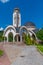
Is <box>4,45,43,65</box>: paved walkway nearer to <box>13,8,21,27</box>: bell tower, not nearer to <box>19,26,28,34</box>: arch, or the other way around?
<box>19,26,28,34</box>: arch

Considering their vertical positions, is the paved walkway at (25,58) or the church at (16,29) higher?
the church at (16,29)

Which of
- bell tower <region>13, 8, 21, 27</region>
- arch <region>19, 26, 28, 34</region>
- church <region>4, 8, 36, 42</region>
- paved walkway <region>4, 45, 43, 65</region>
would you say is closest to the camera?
paved walkway <region>4, 45, 43, 65</region>

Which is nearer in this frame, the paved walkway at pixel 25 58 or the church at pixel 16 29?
the paved walkway at pixel 25 58

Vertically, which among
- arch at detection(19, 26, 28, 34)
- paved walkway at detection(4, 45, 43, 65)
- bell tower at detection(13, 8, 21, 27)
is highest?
bell tower at detection(13, 8, 21, 27)

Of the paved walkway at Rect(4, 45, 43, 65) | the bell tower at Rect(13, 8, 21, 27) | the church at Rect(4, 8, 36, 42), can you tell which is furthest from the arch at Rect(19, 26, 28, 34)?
the paved walkway at Rect(4, 45, 43, 65)

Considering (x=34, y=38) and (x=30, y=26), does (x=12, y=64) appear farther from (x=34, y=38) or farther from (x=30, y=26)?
(x=30, y=26)

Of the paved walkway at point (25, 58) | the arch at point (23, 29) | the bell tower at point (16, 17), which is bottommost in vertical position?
the paved walkway at point (25, 58)

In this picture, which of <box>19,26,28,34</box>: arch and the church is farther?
<box>19,26,28,34</box>: arch

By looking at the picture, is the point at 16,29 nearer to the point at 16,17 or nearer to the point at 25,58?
the point at 16,17

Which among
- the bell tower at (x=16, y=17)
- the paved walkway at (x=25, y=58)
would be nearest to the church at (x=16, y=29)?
the bell tower at (x=16, y=17)

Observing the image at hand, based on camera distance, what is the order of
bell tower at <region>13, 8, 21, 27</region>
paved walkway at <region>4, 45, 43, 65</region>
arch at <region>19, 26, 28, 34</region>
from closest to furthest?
paved walkway at <region>4, 45, 43, 65</region> → arch at <region>19, 26, 28, 34</region> → bell tower at <region>13, 8, 21, 27</region>

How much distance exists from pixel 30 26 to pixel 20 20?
72.5 ft

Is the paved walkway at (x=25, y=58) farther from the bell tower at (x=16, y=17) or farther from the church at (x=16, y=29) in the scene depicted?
the bell tower at (x=16, y=17)

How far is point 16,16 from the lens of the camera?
57844mm
